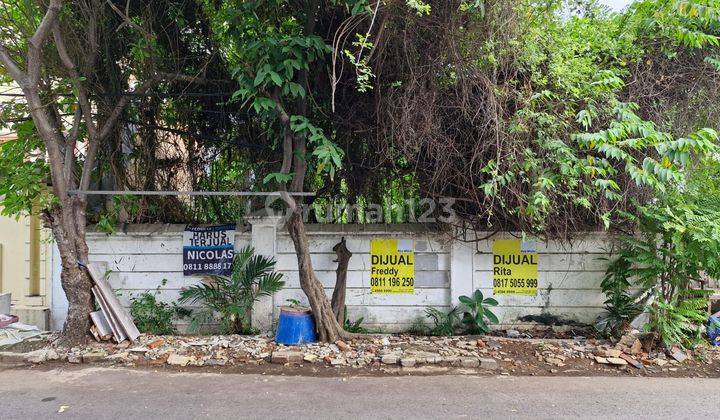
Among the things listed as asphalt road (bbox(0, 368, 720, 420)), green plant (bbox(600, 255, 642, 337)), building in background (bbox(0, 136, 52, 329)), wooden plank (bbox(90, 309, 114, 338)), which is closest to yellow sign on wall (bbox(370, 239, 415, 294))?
asphalt road (bbox(0, 368, 720, 420))

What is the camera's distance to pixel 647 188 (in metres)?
5.38

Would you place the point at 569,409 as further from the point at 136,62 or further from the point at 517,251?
the point at 136,62

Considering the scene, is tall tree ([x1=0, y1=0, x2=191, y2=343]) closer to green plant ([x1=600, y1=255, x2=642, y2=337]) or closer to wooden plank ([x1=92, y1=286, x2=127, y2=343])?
wooden plank ([x1=92, y1=286, x2=127, y2=343])

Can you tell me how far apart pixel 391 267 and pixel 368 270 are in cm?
33

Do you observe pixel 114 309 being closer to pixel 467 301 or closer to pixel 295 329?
pixel 295 329

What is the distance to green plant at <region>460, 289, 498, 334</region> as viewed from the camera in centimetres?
600

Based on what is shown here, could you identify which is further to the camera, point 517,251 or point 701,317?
point 517,251

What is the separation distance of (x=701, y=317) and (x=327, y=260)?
453 cm

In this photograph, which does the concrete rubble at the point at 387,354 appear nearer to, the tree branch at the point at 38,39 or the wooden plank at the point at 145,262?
the wooden plank at the point at 145,262

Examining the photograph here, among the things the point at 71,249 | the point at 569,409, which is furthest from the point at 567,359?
the point at 71,249

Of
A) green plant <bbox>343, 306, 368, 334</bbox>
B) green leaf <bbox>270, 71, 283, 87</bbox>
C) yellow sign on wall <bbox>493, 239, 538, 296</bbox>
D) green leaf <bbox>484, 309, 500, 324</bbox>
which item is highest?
green leaf <bbox>270, 71, 283, 87</bbox>

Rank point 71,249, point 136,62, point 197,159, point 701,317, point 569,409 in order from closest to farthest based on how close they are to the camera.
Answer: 1. point 569,409
2. point 701,317
3. point 71,249
4. point 136,62
5. point 197,159

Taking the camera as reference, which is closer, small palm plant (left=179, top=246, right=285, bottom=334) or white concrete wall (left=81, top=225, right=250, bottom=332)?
small palm plant (left=179, top=246, right=285, bottom=334)

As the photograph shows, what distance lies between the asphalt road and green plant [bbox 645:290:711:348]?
58 centimetres
